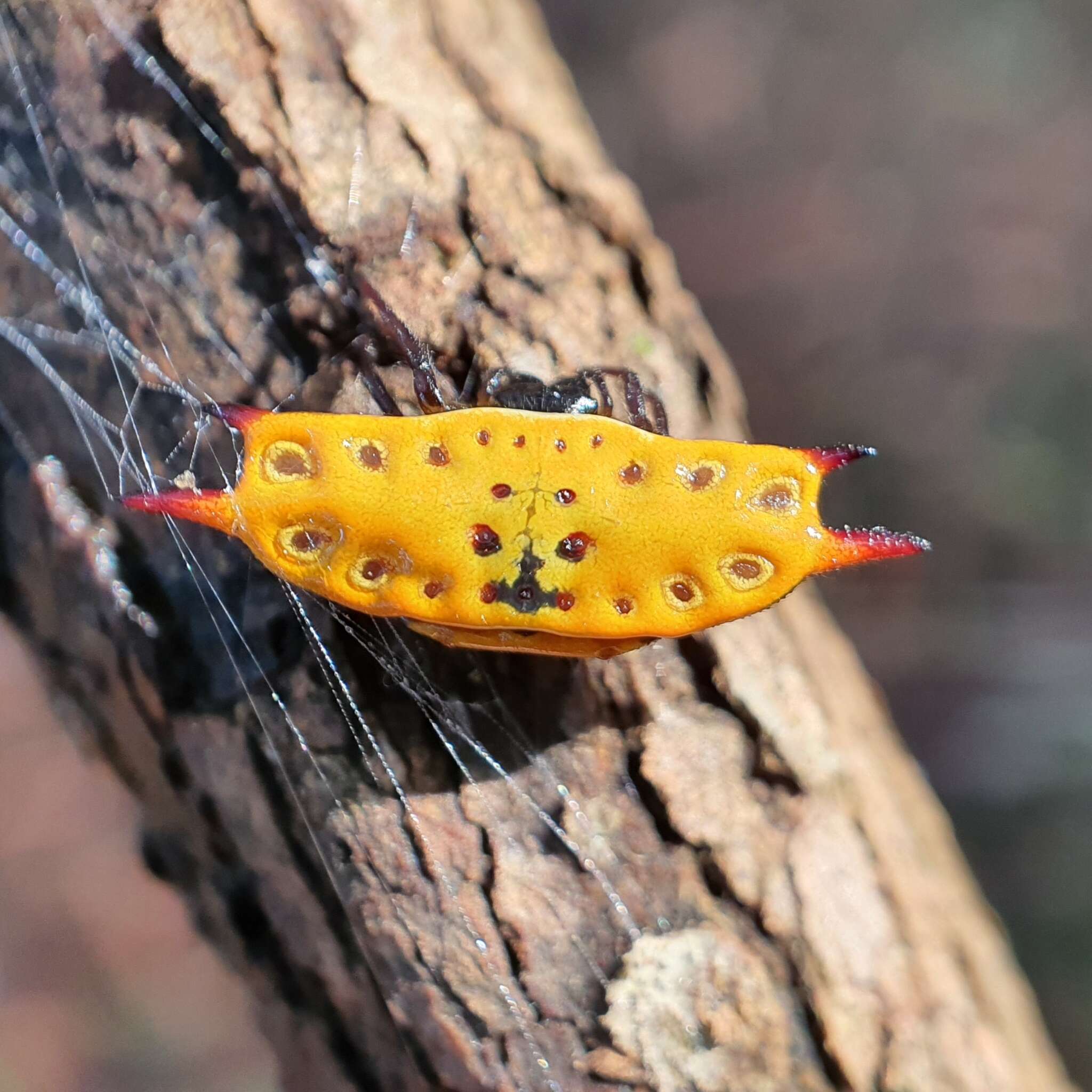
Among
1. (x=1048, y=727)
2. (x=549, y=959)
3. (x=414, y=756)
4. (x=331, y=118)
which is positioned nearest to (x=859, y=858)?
(x=549, y=959)

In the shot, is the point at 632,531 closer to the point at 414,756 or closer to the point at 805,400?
the point at 414,756

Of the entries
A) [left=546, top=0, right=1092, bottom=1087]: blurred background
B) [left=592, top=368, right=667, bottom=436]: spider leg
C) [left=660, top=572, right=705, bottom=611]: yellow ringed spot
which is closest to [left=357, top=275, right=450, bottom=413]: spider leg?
[left=592, top=368, right=667, bottom=436]: spider leg

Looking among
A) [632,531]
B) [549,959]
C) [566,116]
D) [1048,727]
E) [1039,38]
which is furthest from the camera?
[1048,727]

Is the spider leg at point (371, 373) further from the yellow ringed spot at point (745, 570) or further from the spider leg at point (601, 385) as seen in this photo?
Result: the yellow ringed spot at point (745, 570)

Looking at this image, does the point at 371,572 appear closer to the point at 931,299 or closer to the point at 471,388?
the point at 471,388

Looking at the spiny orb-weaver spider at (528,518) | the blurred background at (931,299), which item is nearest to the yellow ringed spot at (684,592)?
the spiny orb-weaver spider at (528,518)
